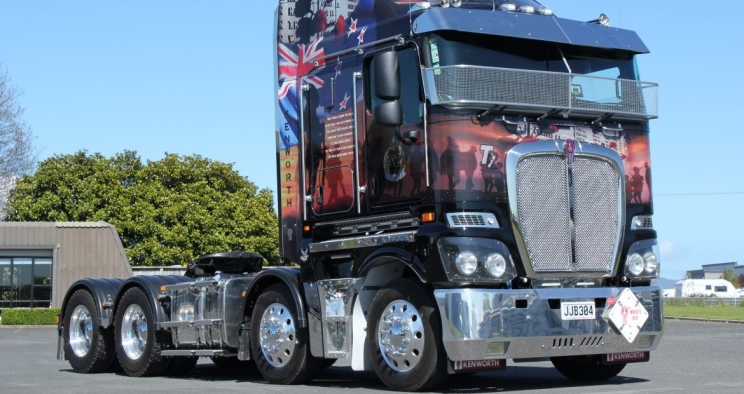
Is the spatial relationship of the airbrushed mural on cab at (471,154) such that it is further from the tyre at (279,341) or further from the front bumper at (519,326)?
the tyre at (279,341)

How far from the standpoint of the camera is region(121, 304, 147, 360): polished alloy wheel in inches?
571

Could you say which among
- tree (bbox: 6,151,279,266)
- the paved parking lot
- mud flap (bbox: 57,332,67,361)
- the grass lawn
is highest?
tree (bbox: 6,151,279,266)

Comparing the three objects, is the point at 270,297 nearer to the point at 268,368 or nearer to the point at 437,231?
the point at 268,368

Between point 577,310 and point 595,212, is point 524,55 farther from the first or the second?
point 577,310

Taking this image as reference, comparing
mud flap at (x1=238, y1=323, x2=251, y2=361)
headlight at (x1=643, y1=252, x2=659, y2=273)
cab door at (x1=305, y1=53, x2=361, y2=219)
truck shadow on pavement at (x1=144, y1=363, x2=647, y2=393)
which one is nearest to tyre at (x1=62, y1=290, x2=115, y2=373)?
truck shadow on pavement at (x1=144, y1=363, x2=647, y2=393)

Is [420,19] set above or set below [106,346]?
above

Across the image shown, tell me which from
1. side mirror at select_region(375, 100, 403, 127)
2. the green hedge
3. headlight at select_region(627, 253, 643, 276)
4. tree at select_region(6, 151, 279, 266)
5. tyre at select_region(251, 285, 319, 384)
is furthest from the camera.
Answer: tree at select_region(6, 151, 279, 266)

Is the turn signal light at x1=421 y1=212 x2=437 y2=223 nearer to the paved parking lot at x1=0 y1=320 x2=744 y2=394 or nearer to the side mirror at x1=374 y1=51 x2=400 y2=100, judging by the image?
the side mirror at x1=374 y1=51 x2=400 y2=100

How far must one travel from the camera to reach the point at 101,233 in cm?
4622

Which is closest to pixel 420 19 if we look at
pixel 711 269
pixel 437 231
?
pixel 437 231

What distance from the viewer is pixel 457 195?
33.6ft

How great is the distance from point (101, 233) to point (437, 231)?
37815 millimetres

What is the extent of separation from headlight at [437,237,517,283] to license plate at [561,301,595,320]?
0.71 meters

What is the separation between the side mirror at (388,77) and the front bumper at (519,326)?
184 cm
